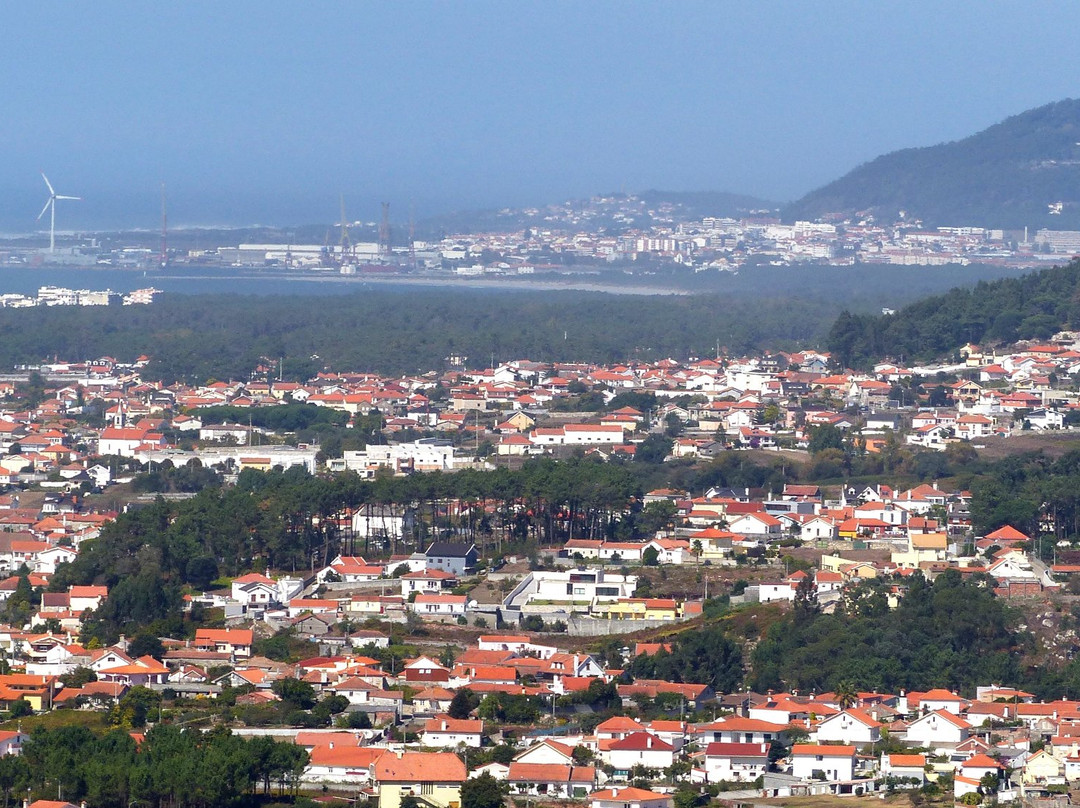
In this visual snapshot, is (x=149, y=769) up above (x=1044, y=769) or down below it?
above

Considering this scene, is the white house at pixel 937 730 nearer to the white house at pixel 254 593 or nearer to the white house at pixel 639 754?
the white house at pixel 639 754

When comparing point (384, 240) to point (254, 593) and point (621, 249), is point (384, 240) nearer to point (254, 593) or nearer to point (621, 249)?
point (621, 249)

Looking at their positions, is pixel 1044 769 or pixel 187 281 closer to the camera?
pixel 1044 769

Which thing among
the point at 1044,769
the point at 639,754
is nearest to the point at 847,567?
the point at 639,754

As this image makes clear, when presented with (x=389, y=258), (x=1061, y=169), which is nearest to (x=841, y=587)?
(x=389, y=258)

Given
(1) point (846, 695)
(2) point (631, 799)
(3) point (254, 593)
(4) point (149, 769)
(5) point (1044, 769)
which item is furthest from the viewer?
(3) point (254, 593)

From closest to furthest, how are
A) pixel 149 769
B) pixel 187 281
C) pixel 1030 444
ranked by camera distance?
pixel 149 769 < pixel 1030 444 < pixel 187 281

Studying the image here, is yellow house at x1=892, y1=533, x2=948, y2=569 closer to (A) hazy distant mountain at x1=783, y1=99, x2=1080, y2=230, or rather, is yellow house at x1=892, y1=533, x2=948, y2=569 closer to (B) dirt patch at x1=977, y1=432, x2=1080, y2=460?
(B) dirt patch at x1=977, y1=432, x2=1080, y2=460
